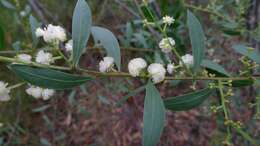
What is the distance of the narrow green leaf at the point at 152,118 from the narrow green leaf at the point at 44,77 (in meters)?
0.22

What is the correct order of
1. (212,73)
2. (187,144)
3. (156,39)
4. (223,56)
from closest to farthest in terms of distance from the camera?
(212,73) → (156,39) → (223,56) → (187,144)

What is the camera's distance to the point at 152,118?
93 cm

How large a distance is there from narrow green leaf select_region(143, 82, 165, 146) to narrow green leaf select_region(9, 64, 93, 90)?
0.22 metres

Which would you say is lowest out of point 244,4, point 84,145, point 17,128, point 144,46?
point 84,145

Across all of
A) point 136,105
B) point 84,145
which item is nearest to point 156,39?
point 136,105

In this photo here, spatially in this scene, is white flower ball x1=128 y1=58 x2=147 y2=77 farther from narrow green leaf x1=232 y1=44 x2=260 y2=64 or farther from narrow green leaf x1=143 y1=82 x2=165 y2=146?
narrow green leaf x1=232 y1=44 x2=260 y2=64

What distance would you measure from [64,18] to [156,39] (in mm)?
2355

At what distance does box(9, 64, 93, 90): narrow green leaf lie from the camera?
88 cm

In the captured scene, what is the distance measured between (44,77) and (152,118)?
332mm

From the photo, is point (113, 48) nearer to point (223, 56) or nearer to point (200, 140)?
point (223, 56)

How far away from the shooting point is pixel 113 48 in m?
1.08

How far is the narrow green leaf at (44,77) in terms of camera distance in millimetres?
880

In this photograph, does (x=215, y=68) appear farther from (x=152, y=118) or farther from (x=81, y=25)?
(x=81, y=25)

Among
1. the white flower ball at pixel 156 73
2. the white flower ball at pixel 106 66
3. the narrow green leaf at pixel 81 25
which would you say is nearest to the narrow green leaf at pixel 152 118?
the white flower ball at pixel 156 73
